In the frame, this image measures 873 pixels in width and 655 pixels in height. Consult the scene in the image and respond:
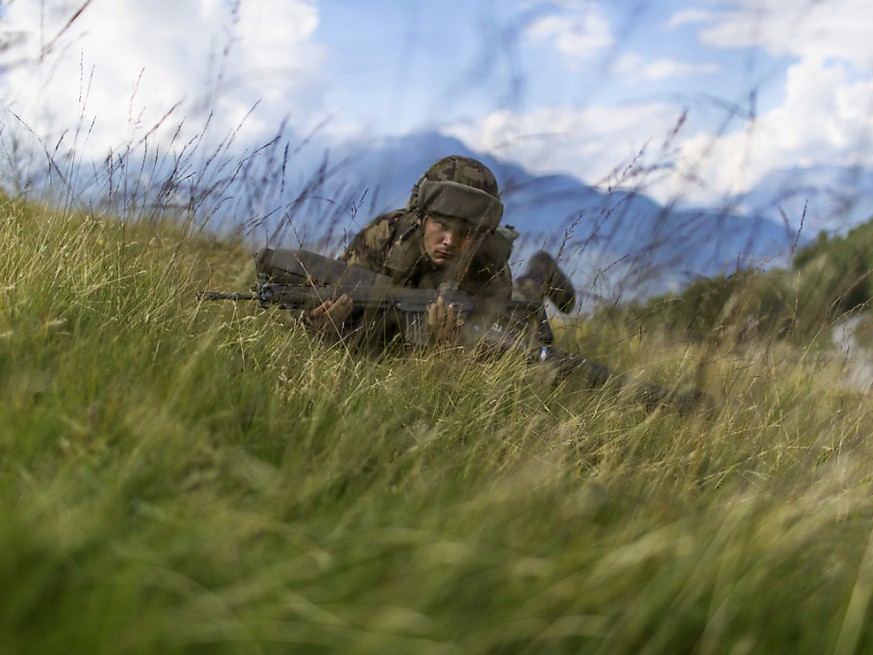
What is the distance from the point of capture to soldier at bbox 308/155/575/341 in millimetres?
3674

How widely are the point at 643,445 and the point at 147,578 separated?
2110 mm

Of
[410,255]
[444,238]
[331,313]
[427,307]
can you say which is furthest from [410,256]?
[331,313]

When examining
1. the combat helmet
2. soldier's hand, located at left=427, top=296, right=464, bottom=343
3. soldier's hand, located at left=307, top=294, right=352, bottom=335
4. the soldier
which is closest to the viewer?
soldier's hand, located at left=307, top=294, right=352, bottom=335

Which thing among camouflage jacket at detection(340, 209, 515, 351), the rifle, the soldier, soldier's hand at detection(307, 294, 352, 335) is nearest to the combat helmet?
the soldier

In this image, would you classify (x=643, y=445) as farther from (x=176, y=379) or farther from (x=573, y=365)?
(x=176, y=379)

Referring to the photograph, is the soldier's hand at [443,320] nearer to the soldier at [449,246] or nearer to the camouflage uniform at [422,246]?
the soldier at [449,246]

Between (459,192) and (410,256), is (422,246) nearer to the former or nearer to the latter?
(410,256)

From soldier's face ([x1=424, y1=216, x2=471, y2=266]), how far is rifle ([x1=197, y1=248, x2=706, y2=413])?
1.29ft

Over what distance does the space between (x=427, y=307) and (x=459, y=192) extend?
628mm

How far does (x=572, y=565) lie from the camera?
5.27 feet

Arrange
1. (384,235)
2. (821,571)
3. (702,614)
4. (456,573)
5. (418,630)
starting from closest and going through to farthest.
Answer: (418,630) < (456,573) < (702,614) < (821,571) < (384,235)

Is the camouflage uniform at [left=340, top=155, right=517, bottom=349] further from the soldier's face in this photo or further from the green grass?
the green grass

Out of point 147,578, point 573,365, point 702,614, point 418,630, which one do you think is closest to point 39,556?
point 147,578

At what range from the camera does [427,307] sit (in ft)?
11.8
